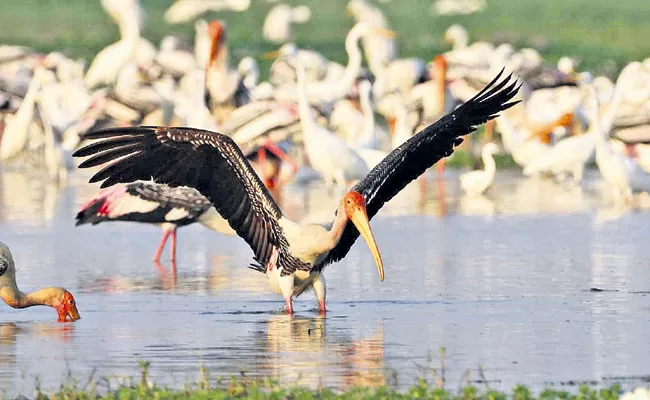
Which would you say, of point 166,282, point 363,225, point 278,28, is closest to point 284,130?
point 166,282

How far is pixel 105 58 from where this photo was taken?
30391 mm

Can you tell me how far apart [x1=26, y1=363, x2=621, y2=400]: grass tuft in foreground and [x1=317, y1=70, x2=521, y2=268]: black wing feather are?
328 centimetres

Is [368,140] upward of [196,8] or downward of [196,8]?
downward

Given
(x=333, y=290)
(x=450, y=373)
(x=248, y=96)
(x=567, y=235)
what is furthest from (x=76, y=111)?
(x=450, y=373)

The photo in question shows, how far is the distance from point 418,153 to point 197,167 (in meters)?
1.52

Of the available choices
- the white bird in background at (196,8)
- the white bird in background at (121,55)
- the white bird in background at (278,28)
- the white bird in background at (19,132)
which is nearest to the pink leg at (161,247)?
the white bird in background at (19,132)

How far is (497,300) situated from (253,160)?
34.3ft

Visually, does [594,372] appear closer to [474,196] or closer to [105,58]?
[474,196]

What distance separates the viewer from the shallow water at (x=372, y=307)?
8.48 metres

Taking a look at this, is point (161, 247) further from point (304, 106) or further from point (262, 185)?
point (304, 106)

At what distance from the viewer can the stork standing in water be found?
10.3 meters

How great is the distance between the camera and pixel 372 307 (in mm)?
10812

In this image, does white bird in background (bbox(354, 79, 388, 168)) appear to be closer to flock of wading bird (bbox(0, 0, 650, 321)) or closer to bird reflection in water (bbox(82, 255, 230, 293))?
flock of wading bird (bbox(0, 0, 650, 321))

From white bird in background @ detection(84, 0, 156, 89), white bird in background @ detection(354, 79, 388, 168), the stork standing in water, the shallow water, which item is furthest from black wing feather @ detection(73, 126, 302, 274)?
white bird in background @ detection(84, 0, 156, 89)
